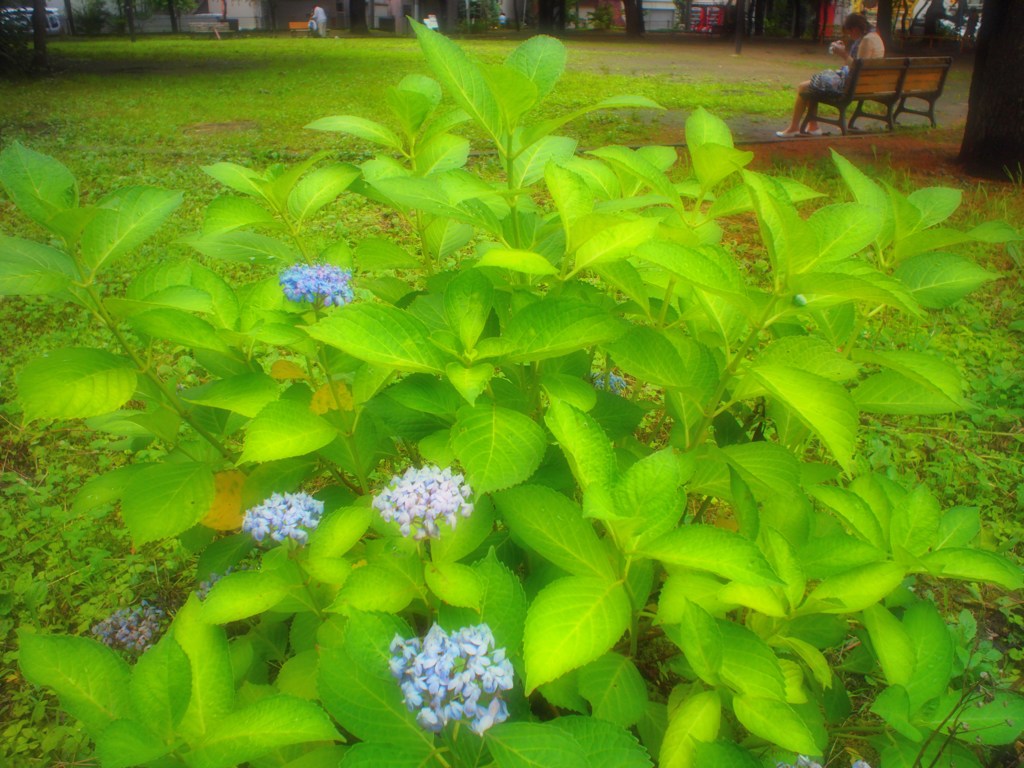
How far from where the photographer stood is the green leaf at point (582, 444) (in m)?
1.00

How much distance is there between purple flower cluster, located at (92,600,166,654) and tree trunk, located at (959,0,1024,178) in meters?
6.43

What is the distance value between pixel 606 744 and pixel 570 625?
0.17m

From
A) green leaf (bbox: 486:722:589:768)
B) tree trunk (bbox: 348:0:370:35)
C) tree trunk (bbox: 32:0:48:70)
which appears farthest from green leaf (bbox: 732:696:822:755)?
tree trunk (bbox: 348:0:370:35)

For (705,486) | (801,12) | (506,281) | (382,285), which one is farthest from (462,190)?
(801,12)

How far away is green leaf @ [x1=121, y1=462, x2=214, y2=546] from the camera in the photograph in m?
1.29

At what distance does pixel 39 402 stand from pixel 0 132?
906 centimetres

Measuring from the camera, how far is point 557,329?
3.53 feet

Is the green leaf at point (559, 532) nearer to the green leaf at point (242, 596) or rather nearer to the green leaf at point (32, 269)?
the green leaf at point (242, 596)

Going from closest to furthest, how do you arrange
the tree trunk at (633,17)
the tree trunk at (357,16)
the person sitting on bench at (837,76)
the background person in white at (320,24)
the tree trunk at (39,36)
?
the person sitting on bench at (837,76) < the tree trunk at (39,36) < the tree trunk at (633,17) < the background person in white at (320,24) < the tree trunk at (357,16)

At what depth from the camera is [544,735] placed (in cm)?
91

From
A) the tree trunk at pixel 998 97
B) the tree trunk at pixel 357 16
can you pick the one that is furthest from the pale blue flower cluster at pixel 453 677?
the tree trunk at pixel 357 16

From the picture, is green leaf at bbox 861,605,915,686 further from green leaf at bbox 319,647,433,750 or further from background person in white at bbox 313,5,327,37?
background person in white at bbox 313,5,327,37

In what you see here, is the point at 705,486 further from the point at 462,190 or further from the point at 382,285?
the point at 382,285

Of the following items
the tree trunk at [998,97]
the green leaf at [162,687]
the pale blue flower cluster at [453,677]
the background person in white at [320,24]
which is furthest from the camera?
the background person in white at [320,24]
